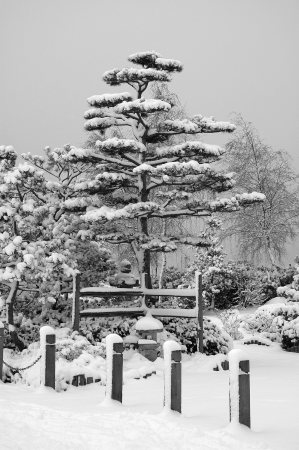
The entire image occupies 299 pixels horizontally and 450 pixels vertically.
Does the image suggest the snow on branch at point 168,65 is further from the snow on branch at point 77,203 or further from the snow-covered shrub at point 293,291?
the snow-covered shrub at point 293,291

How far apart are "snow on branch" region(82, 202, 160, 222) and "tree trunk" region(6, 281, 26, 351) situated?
233 cm

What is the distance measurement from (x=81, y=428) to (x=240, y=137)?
25930 mm

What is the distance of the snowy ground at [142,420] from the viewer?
635 centimetres

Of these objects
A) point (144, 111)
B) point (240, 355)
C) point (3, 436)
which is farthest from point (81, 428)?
point (144, 111)

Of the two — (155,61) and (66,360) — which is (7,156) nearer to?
(155,61)

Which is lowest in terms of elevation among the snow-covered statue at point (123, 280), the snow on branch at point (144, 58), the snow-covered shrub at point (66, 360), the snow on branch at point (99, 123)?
the snow-covered shrub at point (66, 360)

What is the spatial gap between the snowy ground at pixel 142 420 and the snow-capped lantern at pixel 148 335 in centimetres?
265

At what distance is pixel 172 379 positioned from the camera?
24.8ft

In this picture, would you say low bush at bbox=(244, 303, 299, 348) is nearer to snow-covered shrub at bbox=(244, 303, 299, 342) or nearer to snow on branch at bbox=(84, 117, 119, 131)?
snow-covered shrub at bbox=(244, 303, 299, 342)

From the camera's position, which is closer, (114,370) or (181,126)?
(114,370)

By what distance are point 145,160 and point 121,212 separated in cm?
224

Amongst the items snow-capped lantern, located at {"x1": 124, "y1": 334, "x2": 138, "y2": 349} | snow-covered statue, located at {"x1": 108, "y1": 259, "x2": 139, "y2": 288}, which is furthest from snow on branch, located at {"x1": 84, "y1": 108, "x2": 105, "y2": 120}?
snow-capped lantern, located at {"x1": 124, "y1": 334, "x2": 138, "y2": 349}

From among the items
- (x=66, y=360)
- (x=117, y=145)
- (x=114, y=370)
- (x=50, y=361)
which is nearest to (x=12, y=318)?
(x=66, y=360)

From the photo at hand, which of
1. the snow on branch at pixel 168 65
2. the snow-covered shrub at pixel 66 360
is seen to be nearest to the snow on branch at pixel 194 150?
the snow on branch at pixel 168 65
